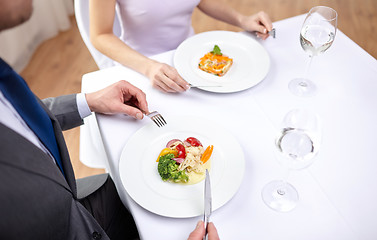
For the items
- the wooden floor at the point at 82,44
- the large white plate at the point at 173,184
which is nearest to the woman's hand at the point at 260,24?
the large white plate at the point at 173,184

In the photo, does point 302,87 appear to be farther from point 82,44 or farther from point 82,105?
point 82,44

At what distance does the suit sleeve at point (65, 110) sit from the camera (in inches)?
43.1

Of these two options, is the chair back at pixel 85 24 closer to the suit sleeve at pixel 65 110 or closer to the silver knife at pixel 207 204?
the suit sleeve at pixel 65 110

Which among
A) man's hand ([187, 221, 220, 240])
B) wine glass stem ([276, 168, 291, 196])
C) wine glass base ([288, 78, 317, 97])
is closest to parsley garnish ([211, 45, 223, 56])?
wine glass base ([288, 78, 317, 97])

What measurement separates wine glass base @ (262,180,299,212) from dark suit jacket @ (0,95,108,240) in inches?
19.6

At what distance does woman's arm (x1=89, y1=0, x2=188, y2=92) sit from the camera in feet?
3.49

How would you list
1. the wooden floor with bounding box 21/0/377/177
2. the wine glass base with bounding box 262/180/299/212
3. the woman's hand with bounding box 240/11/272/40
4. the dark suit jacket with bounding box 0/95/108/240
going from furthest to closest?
the wooden floor with bounding box 21/0/377/177, the woman's hand with bounding box 240/11/272/40, the wine glass base with bounding box 262/180/299/212, the dark suit jacket with bounding box 0/95/108/240

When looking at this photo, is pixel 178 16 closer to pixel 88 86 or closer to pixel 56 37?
pixel 88 86

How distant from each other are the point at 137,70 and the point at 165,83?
145 millimetres

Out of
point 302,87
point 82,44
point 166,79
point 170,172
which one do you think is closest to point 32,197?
point 170,172

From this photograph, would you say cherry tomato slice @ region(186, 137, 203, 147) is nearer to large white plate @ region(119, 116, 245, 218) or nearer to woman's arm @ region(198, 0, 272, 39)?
large white plate @ region(119, 116, 245, 218)

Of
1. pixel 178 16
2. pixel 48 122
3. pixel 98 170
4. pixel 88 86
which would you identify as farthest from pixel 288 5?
pixel 48 122

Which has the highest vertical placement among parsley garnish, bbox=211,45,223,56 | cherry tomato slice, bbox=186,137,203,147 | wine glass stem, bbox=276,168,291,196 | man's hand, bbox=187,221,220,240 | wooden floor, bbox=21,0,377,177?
parsley garnish, bbox=211,45,223,56

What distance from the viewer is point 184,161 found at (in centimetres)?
86
